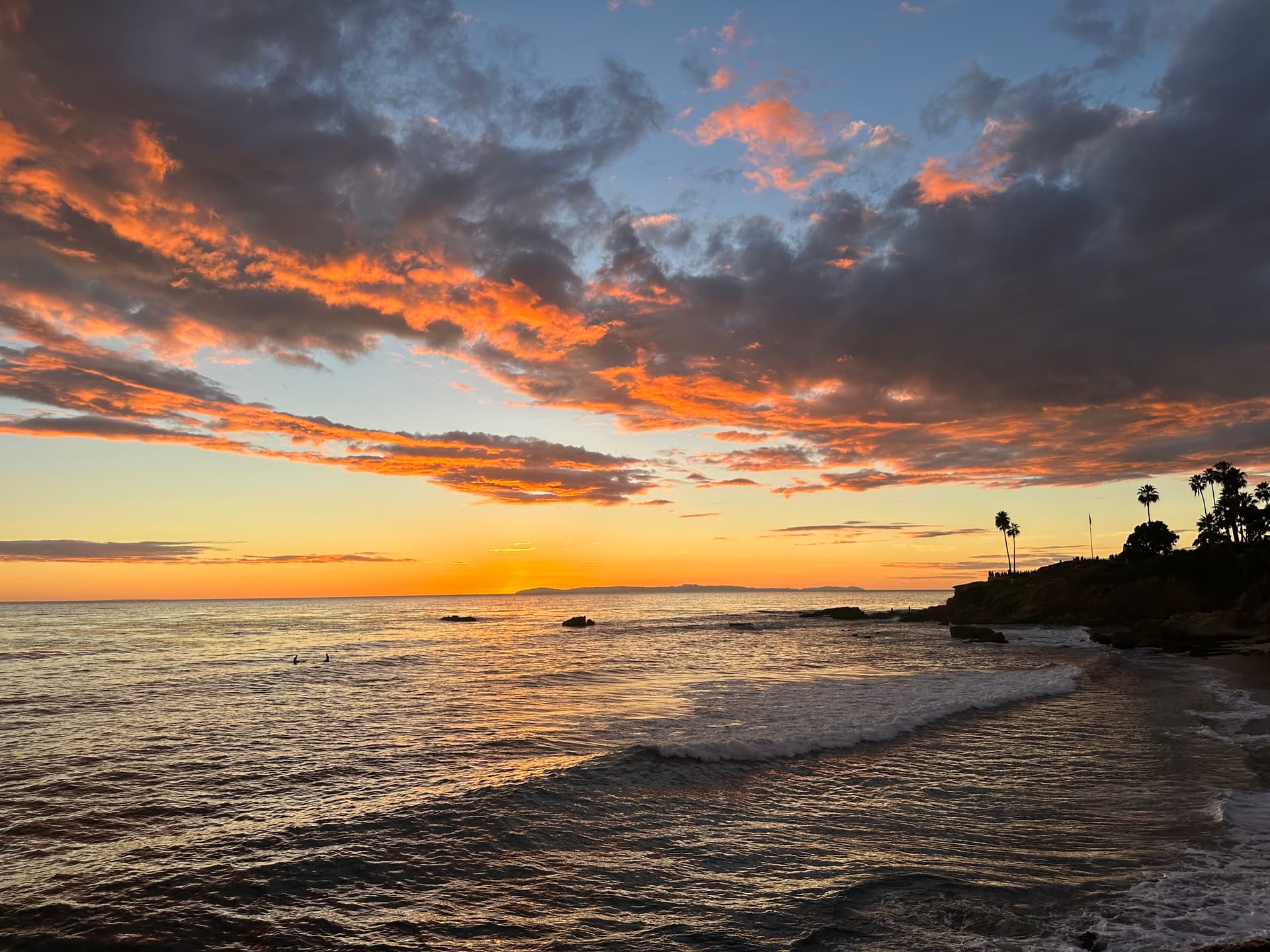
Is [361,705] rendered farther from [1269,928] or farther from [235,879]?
[1269,928]

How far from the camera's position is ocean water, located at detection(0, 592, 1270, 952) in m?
9.85

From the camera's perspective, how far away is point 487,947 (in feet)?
30.5

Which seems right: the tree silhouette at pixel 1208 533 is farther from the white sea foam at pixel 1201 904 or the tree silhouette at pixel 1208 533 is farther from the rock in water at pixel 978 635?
the white sea foam at pixel 1201 904

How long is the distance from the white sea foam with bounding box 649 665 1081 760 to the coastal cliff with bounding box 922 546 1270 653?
26.7 metres

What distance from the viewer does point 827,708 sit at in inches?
1141

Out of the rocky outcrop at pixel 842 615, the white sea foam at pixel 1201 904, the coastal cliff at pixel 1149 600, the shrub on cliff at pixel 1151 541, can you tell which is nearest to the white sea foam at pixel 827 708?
the white sea foam at pixel 1201 904

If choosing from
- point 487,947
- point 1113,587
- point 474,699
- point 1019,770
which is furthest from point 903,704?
point 1113,587

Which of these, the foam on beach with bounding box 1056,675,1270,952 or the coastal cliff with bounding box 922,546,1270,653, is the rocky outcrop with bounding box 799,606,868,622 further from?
the foam on beach with bounding box 1056,675,1270,952

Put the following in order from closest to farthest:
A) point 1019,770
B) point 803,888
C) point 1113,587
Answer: point 803,888, point 1019,770, point 1113,587

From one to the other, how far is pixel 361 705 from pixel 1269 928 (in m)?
31.5

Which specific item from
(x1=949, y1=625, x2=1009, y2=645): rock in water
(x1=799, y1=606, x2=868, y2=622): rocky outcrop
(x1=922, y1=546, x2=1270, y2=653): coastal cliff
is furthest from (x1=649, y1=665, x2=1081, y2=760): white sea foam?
(x1=799, y1=606, x2=868, y2=622): rocky outcrop

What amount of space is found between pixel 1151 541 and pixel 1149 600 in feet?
132

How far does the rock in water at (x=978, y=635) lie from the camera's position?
6606 centimetres

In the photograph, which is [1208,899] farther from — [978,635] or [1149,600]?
[1149,600]
